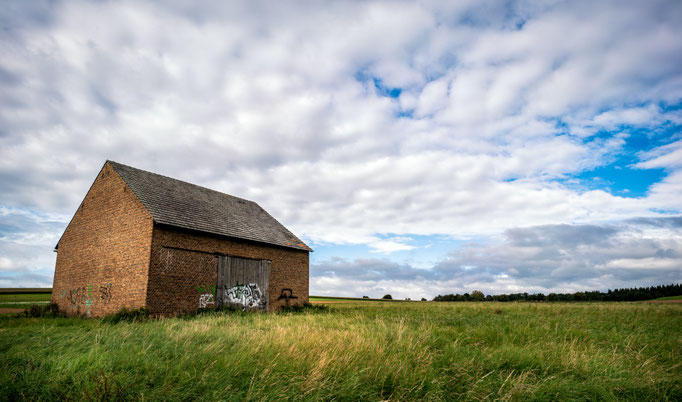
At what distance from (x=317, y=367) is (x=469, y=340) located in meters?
4.81

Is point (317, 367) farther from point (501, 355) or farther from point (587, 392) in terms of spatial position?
point (587, 392)

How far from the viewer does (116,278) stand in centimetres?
1695

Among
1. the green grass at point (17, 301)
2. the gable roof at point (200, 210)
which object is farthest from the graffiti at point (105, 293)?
the green grass at point (17, 301)

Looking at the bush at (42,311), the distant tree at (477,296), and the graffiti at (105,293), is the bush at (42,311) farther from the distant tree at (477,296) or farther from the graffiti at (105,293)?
the distant tree at (477,296)

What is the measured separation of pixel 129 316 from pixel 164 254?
9.64ft

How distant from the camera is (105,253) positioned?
1805 cm

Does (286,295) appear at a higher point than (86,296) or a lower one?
lower

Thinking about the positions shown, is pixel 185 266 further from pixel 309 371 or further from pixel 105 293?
pixel 309 371

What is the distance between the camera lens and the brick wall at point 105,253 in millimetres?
16219

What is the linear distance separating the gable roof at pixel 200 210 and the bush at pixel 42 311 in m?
7.63

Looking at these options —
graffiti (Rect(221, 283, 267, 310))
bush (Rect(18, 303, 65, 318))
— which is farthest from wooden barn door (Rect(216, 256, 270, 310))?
bush (Rect(18, 303, 65, 318))

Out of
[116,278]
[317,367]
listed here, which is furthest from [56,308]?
[317,367]

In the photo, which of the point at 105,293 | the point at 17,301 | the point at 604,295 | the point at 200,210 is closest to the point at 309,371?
the point at 105,293

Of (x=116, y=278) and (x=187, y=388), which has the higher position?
(x=116, y=278)
